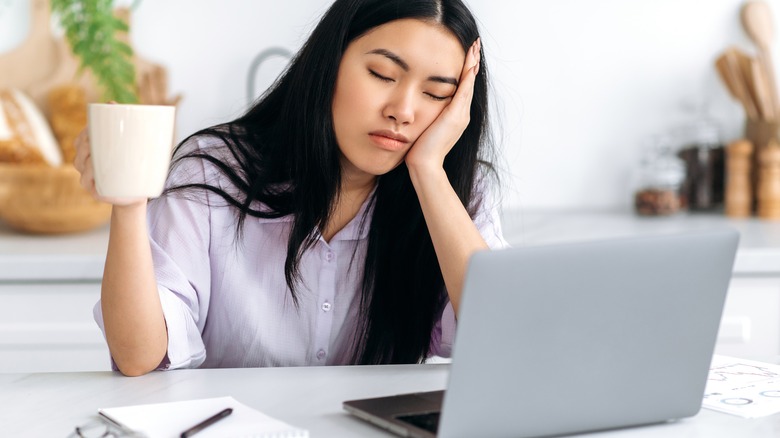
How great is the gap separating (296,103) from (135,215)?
420mm

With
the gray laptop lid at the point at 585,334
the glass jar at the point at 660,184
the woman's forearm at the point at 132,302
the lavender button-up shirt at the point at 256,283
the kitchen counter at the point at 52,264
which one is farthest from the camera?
the glass jar at the point at 660,184

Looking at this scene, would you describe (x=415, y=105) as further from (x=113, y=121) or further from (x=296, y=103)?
(x=113, y=121)

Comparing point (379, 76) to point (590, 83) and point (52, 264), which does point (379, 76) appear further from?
point (590, 83)

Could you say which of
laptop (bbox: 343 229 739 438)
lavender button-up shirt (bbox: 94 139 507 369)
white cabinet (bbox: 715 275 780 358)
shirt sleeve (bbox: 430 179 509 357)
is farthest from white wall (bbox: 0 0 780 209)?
laptop (bbox: 343 229 739 438)

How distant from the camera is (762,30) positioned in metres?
2.75

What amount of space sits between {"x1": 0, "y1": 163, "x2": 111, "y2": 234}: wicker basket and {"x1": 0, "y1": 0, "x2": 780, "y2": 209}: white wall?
502mm

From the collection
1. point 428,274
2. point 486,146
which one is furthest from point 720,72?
point 428,274

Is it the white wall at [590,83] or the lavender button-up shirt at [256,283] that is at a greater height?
the white wall at [590,83]

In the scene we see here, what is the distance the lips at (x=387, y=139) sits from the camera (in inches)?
55.8

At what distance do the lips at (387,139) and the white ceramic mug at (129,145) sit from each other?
1.41ft

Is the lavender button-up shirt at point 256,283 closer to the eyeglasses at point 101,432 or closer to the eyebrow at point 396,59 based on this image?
the eyebrow at point 396,59

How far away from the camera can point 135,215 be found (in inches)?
45.0

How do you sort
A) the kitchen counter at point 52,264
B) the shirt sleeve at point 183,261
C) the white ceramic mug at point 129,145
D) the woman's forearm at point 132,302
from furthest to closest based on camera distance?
the kitchen counter at point 52,264 → the shirt sleeve at point 183,261 → the woman's forearm at point 132,302 → the white ceramic mug at point 129,145

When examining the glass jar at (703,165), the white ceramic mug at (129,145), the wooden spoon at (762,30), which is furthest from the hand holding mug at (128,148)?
the wooden spoon at (762,30)
